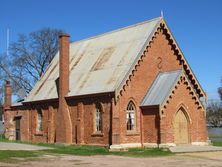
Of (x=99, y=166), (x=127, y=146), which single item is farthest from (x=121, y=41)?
(x=99, y=166)

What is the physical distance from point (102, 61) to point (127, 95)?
5726 millimetres

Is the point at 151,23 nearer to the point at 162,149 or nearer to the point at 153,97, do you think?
the point at 153,97

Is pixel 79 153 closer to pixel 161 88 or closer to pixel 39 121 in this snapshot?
pixel 161 88

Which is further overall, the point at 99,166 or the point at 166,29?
the point at 166,29

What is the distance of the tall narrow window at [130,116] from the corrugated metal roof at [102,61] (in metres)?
2.54

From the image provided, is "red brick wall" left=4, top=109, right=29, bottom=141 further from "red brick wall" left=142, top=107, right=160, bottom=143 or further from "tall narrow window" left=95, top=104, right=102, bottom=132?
"red brick wall" left=142, top=107, right=160, bottom=143

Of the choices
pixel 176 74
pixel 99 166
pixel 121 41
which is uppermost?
pixel 121 41

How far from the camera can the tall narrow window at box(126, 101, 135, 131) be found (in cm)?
3750

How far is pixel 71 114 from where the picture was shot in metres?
41.7

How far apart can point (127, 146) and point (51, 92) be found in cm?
1213

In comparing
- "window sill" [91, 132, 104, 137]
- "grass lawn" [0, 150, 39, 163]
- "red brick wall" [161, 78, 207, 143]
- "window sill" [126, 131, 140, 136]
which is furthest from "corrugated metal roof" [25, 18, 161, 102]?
"grass lawn" [0, 150, 39, 163]

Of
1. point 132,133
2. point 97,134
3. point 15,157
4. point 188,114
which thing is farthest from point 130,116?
point 15,157

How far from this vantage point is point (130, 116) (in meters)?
37.8

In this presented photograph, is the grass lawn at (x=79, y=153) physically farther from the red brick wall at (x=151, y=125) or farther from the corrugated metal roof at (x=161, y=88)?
the corrugated metal roof at (x=161, y=88)
